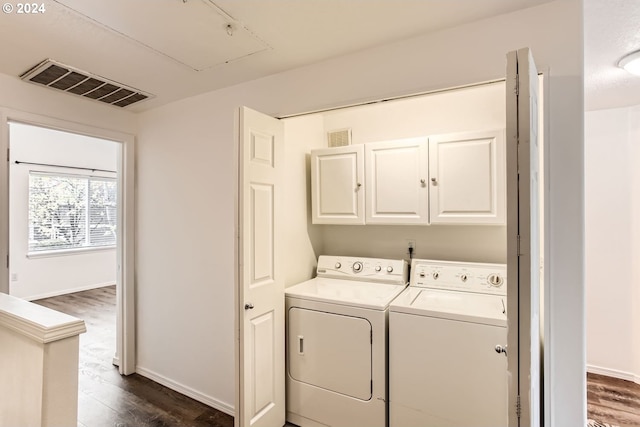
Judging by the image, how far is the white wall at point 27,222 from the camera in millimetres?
4898

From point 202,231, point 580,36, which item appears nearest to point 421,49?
point 580,36

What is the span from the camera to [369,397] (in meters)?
1.92

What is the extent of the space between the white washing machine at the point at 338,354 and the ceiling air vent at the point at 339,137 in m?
1.29

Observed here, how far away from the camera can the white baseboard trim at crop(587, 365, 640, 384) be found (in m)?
2.74

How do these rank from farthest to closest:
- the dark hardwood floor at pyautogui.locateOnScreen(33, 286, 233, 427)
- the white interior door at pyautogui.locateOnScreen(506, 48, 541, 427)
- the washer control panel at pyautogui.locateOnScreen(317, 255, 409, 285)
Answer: the washer control panel at pyautogui.locateOnScreen(317, 255, 409, 285), the dark hardwood floor at pyautogui.locateOnScreen(33, 286, 233, 427), the white interior door at pyautogui.locateOnScreen(506, 48, 541, 427)

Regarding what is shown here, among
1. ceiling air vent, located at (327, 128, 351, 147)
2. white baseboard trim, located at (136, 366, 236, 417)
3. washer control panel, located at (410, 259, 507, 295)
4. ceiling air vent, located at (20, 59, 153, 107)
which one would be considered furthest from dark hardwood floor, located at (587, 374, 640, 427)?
ceiling air vent, located at (20, 59, 153, 107)

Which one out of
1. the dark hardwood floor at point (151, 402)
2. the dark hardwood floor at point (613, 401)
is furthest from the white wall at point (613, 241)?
the dark hardwood floor at point (151, 402)

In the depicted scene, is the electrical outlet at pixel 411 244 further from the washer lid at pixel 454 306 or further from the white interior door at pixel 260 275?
the white interior door at pixel 260 275

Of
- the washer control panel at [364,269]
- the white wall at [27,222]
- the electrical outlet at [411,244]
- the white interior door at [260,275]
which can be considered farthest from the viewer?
the white wall at [27,222]

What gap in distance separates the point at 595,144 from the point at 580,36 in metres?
2.04

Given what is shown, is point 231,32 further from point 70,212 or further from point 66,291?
point 66,291

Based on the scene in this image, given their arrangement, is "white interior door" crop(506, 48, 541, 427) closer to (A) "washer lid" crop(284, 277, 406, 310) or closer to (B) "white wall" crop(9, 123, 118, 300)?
(A) "washer lid" crop(284, 277, 406, 310)

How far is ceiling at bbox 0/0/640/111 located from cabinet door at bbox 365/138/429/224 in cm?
82

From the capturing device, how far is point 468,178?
214 centimetres
